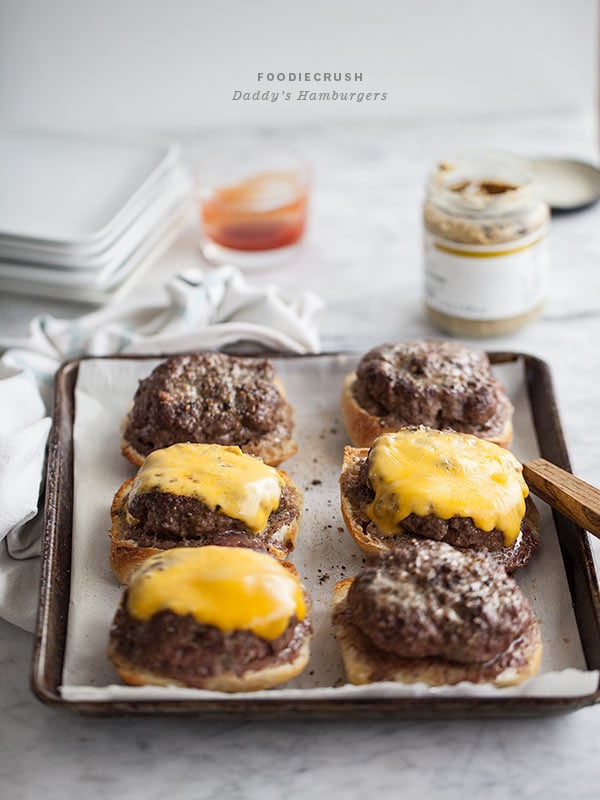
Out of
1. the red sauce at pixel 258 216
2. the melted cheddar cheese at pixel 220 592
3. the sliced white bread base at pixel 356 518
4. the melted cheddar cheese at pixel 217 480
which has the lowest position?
the red sauce at pixel 258 216

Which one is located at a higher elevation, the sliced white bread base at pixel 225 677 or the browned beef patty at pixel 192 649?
the browned beef patty at pixel 192 649

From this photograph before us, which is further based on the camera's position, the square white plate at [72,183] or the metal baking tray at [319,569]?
the square white plate at [72,183]

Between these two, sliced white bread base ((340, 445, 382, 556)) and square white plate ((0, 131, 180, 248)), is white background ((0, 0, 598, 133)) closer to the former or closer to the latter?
square white plate ((0, 131, 180, 248))

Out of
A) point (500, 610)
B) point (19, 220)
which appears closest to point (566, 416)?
point (500, 610)

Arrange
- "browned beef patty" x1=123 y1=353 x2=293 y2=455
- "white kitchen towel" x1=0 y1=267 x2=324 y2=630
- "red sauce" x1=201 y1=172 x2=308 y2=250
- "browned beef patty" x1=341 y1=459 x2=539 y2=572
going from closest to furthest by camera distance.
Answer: "browned beef patty" x1=341 y1=459 x2=539 y2=572
"white kitchen towel" x1=0 y1=267 x2=324 y2=630
"browned beef patty" x1=123 y1=353 x2=293 y2=455
"red sauce" x1=201 y1=172 x2=308 y2=250

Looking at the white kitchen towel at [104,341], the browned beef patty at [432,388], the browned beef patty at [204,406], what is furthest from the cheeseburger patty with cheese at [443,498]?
the white kitchen towel at [104,341]

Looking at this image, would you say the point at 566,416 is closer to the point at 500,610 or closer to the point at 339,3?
the point at 500,610

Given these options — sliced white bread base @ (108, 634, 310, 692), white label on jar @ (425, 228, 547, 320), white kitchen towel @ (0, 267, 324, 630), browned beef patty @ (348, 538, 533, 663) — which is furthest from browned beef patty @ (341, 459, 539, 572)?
white label on jar @ (425, 228, 547, 320)

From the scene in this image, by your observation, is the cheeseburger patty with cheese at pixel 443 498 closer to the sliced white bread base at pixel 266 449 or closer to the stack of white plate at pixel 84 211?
the sliced white bread base at pixel 266 449
